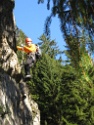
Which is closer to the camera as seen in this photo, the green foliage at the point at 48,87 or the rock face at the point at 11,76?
the rock face at the point at 11,76

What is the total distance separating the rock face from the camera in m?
7.42

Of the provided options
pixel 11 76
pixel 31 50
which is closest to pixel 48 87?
pixel 31 50

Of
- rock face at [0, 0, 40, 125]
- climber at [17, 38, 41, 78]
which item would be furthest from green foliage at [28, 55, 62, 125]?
rock face at [0, 0, 40, 125]

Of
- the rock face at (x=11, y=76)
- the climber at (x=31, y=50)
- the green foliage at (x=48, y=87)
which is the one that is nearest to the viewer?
the rock face at (x=11, y=76)

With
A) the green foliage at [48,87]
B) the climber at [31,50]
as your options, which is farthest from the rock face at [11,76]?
the green foliage at [48,87]

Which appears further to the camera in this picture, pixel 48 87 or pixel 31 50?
pixel 48 87

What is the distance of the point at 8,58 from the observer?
26.7 ft

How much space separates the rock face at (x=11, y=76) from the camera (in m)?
7.42

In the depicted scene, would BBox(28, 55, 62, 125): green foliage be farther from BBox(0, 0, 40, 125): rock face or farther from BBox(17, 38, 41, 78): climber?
BBox(0, 0, 40, 125): rock face

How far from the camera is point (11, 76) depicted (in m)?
8.16

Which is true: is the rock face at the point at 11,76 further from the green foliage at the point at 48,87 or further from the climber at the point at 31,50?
the green foliage at the point at 48,87

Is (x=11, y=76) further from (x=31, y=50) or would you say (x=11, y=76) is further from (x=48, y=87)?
(x=48, y=87)

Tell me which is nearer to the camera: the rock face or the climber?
the rock face

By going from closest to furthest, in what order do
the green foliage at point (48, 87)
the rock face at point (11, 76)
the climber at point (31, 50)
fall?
the rock face at point (11, 76)
the climber at point (31, 50)
the green foliage at point (48, 87)
